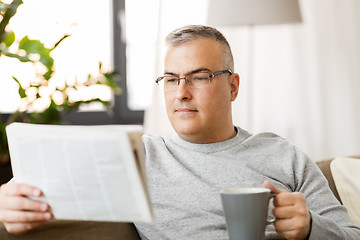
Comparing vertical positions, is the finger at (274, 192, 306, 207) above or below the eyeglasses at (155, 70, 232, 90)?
below

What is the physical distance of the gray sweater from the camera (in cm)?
145

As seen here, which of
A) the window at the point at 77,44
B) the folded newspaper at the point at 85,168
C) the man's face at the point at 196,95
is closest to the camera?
the folded newspaper at the point at 85,168

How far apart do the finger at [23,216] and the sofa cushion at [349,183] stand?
95 centimetres

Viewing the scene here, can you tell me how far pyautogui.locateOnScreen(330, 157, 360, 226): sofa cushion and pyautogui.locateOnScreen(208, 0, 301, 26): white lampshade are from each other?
4.07 ft

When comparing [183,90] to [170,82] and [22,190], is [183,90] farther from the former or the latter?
[22,190]

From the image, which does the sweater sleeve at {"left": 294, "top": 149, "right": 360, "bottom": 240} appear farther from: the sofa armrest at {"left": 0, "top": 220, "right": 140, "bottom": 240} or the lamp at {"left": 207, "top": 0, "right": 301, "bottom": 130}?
the lamp at {"left": 207, "top": 0, "right": 301, "bottom": 130}

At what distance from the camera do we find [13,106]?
3.24 metres

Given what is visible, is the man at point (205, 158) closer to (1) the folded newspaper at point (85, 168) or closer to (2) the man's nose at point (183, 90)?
(2) the man's nose at point (183, 90)

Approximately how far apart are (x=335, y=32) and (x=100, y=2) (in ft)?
4.61

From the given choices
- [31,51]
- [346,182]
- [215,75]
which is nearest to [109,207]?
[215,75]

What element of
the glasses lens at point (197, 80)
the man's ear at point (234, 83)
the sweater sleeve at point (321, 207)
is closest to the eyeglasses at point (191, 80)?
the glasses lens at point (197, 80)

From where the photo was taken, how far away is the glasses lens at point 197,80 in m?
1.56

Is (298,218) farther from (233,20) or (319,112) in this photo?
(319,112)

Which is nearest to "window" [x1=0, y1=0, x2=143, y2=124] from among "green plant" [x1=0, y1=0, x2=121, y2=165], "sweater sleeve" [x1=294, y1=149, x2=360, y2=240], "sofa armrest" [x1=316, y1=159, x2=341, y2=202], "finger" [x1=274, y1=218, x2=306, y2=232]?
"green plant" [x1=0, y1=0, x2=121, y2=165]
